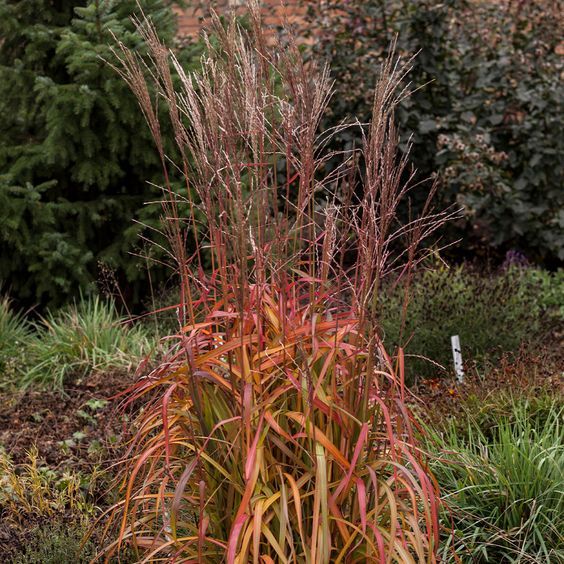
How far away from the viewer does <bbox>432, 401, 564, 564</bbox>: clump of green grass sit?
12.0ft

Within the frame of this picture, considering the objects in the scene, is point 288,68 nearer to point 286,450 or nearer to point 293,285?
point 293,285

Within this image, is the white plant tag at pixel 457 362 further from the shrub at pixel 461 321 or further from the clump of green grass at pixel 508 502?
the clump of green grass at pixel 508 502

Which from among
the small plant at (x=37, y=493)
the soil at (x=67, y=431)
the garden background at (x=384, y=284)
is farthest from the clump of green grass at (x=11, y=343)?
the small plant at (x=37, y=493)

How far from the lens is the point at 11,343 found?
6676 millimetres

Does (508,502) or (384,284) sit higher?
(508,502)

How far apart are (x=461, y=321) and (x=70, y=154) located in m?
3.29

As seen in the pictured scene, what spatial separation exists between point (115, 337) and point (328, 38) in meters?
3.55

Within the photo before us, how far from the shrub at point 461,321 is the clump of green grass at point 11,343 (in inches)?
96.5

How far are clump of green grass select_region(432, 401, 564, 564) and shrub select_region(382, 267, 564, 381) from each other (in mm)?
1766

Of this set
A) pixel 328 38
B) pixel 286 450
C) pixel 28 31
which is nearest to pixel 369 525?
pixel 286 450

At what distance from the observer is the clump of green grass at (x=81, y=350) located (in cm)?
605

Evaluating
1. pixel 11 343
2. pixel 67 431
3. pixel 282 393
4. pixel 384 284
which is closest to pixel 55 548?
pixel 282 393

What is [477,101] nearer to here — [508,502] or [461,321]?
[461,321]

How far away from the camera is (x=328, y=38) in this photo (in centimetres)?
838
